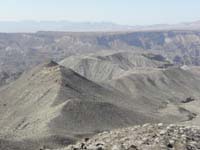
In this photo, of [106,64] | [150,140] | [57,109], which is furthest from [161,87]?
[150,140]

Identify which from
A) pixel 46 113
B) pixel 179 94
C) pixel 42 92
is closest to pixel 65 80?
pixel 42 92

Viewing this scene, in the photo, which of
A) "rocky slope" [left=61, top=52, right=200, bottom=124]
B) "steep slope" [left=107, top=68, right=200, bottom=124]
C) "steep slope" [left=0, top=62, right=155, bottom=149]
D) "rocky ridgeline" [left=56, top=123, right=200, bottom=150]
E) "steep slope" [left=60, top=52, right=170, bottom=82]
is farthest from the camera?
"steep slope" [left=60, top=52, right=170, bottom=82]

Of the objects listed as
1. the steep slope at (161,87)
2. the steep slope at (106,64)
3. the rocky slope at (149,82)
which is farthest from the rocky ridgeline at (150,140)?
the steep slope at (106,64)

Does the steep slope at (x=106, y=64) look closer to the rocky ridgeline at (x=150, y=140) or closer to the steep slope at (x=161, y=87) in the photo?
the steep slope at (x=161, y=87)

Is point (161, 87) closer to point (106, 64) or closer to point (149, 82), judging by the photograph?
point (149, 82)

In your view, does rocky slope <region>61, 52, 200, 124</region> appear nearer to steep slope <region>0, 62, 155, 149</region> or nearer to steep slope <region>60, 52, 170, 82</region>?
steep slope <region>60, 52, 170, 82</region>

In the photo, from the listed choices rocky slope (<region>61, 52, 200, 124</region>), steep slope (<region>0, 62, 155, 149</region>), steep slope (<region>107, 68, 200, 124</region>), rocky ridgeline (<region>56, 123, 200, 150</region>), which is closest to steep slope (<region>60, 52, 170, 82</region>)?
rocky slope (<region>61, 52, 200, 124</region>)

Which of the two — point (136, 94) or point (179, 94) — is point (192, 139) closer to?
point (136, 94)
